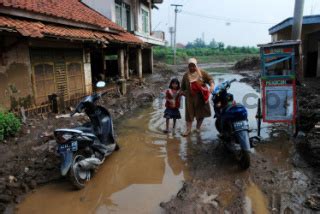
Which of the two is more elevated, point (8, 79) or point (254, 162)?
point (8, 79)

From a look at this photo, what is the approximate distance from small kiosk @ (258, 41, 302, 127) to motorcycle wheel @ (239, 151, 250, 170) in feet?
5.98

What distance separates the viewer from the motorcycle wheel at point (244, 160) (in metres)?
Result: 4.59

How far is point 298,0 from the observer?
8383 mm

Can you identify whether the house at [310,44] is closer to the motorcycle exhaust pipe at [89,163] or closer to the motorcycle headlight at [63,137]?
the motorcycle exhaust pipe at [89,163]

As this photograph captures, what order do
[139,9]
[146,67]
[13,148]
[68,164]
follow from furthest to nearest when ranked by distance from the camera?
[146,67], [139,9], [13,148], [68,164]

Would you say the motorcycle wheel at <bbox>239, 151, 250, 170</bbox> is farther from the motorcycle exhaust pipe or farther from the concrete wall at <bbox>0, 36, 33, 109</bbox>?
the concrete wall at <bbox>0, 36, 33, 109</bbox>

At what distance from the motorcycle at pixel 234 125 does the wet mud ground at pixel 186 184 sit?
26 cm

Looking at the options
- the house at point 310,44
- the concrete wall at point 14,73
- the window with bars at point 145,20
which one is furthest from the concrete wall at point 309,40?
the concrete wall at point 14,73

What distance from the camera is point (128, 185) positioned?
4.55m

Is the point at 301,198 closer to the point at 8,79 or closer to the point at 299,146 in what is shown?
the point at 299,146

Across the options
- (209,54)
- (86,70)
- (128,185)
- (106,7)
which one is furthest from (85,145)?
(209,54)

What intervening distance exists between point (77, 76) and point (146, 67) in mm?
15892

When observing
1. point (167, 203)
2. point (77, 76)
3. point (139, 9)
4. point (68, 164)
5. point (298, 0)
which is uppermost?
point (139, 9)

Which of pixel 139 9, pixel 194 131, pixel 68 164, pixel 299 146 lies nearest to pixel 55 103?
pixel 194 131
